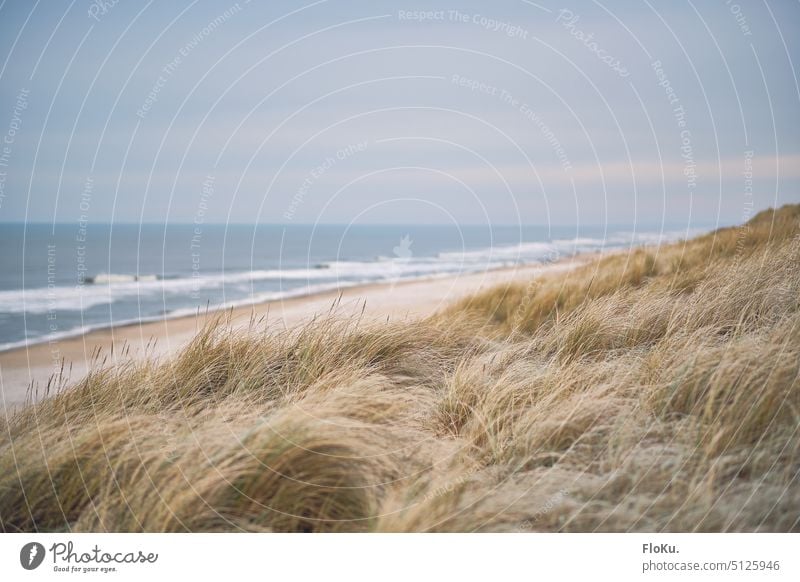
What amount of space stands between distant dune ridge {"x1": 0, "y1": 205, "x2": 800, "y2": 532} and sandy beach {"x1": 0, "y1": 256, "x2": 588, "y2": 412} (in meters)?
0.37

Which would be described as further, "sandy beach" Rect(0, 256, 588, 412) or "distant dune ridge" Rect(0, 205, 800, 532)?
"sandy beach" Rect(0, 256, 588, 412)

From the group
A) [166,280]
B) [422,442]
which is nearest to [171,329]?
[422,442]

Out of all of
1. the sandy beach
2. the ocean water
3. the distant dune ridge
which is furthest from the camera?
the ocean water

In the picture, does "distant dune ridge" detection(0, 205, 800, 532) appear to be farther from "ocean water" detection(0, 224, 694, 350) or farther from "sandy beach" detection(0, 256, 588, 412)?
"ocean water" detection(0, 224, 694, 350)

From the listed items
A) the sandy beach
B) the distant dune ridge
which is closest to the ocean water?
the sandy beach

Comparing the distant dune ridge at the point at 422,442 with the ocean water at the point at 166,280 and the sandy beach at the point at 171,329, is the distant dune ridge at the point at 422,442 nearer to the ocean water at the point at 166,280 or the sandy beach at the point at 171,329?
the sandy beach at the point at 171,329

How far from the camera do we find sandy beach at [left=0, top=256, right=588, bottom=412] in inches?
152

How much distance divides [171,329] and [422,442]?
634 cm

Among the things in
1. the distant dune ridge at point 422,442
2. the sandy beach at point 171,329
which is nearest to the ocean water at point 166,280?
the sandy beach at point 171,329

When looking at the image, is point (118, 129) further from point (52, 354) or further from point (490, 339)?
point (490, 339)

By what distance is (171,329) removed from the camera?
809 cm

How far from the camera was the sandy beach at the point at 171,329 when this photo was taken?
3865mm

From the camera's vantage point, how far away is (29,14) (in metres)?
3.61

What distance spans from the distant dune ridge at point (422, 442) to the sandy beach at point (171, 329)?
0.37 meters
